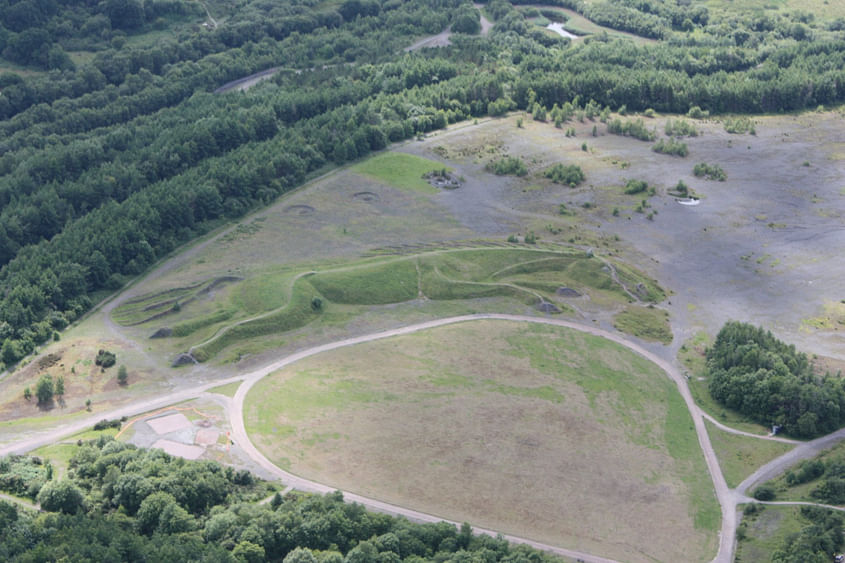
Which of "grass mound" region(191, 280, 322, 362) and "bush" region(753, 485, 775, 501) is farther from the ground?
"grass mound" region(191, 280, 322, 362)

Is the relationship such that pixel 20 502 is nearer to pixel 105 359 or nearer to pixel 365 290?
pixel 105 359

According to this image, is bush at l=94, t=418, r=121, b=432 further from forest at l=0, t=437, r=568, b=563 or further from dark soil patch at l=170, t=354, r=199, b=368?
dark soil patch at l=170, t=354, r=199, b=368

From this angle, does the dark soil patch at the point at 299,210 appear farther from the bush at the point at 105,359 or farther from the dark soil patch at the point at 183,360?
the bush at the point at 105,359

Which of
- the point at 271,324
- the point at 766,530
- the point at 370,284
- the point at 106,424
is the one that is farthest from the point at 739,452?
the point at 106,424

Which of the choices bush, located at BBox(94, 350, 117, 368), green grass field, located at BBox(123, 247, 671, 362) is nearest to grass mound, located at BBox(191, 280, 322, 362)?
green grass field, located at BBox(123, 247, 671, 362)

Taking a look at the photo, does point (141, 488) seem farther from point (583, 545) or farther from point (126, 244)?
point (126, 244)

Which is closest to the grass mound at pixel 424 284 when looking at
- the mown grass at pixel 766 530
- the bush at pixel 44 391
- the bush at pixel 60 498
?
the bush at pixel 44 391

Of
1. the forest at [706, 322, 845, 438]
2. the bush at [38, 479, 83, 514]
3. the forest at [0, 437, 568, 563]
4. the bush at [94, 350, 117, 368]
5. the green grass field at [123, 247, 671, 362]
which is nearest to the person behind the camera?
the forest at [0, 437, 568, 563]
